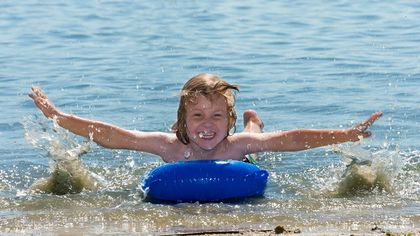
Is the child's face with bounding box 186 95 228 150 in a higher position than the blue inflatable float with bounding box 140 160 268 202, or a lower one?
higher

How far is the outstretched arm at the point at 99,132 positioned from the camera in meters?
7.51

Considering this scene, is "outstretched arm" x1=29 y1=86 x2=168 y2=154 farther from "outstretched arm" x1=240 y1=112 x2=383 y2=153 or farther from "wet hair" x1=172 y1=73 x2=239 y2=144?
"outstretched arm" x1=240 y1=112 x2=383 y2=153

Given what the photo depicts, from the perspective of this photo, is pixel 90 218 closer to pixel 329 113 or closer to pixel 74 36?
pixel 329 113

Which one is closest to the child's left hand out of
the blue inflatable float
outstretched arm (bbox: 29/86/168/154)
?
the blue inflatable float

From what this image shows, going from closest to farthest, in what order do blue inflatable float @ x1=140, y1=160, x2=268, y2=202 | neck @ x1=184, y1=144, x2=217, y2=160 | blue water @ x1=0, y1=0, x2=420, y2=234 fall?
blue water @ x1=0, y1=0, x2=420, y2=234, blue inflatable float @ x1=140, y1=160, x2=268, y2=202, neck @ x1=184, y1=144, x2=217, y2=160

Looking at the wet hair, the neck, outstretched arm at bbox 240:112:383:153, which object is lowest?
the neck

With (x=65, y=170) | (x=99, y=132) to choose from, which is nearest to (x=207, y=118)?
(x=99, y=132)

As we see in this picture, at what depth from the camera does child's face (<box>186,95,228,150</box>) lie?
7270mm

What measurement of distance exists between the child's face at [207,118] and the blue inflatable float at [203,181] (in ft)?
0.74

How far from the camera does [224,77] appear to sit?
1207 cm

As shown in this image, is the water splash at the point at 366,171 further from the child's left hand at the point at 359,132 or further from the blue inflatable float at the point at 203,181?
the blue inflatable float at the point at 203,181

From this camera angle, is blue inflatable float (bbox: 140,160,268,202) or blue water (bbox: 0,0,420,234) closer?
blue water (bbox: 0,0,420,234)

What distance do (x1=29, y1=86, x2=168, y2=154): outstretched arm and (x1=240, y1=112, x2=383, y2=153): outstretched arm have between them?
0.68 meters

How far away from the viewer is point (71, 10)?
60.2 feet
